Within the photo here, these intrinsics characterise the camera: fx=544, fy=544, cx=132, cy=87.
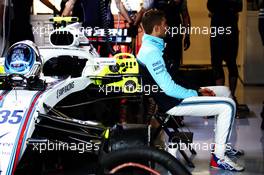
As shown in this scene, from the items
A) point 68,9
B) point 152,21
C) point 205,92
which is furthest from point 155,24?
point 68,9

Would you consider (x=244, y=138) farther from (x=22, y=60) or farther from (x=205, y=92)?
(x=22, y=60)

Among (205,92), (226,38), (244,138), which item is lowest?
(244,138)

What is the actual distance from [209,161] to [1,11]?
2873 mm

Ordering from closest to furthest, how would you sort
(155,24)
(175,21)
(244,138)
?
(155,24)
(244,138)
(175,21)

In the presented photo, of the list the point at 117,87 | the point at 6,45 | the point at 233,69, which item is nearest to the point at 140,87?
the point at 117,87

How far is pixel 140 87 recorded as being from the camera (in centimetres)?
410

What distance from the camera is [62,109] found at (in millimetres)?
4230

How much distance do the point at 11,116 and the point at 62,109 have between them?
3.89 feet

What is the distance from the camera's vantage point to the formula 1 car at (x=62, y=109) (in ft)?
8.72

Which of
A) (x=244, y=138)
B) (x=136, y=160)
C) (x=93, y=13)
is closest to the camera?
(x=136, y=160)

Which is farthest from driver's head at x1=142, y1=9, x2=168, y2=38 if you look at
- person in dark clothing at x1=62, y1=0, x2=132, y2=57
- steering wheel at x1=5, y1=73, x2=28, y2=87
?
person in dark clothing at x1=62, y1=0, x2=132, y2=57

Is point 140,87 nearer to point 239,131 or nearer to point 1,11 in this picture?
point 239,131

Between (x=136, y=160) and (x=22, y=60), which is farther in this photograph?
(x=22, y=60)

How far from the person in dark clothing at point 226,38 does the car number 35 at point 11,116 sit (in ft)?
10.0
